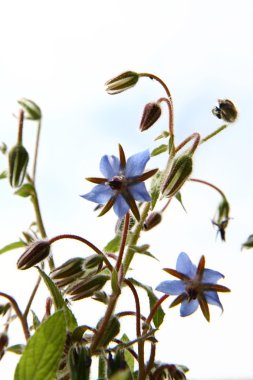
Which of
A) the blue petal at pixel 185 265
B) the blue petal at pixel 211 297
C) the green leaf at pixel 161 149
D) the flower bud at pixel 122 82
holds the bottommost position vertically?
the blue petal at pixel 211 297

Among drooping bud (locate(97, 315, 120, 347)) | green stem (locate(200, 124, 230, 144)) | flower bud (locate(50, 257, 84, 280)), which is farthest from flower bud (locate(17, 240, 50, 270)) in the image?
green stem (locate(200, 124, 230, 144))

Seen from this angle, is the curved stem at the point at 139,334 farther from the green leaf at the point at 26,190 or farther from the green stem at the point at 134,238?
the green leaf at the point at 26,190

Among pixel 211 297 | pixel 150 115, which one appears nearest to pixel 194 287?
pixel 211 297

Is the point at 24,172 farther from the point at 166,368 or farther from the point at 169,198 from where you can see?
the point at 166,368

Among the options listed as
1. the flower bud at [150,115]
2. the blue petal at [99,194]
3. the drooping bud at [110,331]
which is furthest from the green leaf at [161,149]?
the drooping bud at [110,331]

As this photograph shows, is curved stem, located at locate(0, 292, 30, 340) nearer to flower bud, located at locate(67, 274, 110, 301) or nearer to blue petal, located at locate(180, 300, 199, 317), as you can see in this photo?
flower bud, located at locate(67, 274, 110, 301)

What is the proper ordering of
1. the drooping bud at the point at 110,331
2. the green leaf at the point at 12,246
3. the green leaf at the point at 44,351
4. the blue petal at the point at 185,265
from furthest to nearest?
the green leaf at the point at 12,246
the blue petal at the point at 185,265
the drooping bud at the point at 110,331
the green leaf at the point at 44,351
